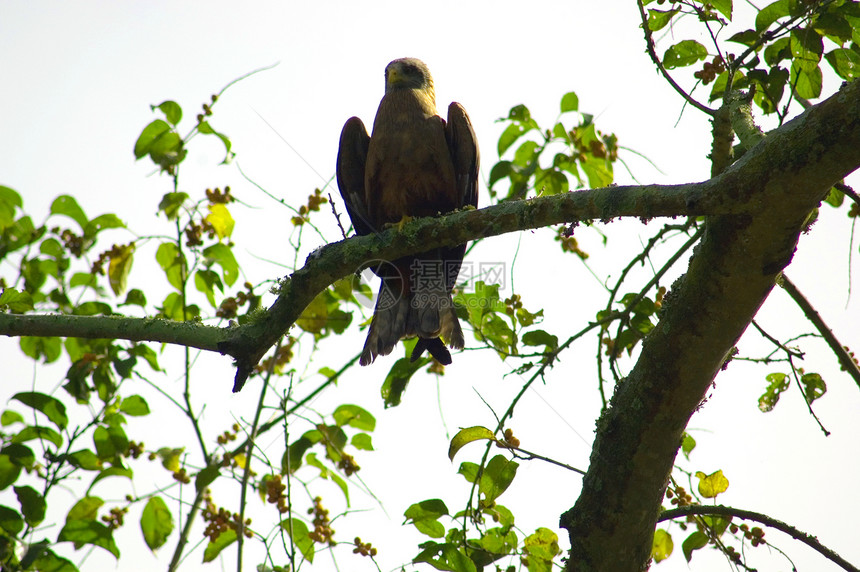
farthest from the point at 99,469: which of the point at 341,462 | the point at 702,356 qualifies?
the point at 702,356

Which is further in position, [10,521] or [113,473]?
[113,473]

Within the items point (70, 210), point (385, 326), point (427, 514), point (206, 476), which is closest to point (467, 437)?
point (427, 514)

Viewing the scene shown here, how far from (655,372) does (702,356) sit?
0.48 ft

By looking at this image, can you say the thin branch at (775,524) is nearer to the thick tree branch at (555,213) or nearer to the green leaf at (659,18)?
the thick tree branch at (555,213)

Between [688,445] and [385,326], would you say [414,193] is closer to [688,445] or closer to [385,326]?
[385,326]

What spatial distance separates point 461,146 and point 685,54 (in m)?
1.46

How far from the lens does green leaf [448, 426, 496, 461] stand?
2.38 metres

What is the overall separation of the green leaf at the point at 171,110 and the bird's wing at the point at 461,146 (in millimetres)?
1383

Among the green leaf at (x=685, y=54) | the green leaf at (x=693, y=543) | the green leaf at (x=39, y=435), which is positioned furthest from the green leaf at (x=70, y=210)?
the green leaf at (x=693, y=543)

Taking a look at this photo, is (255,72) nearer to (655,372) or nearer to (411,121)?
(411,121)

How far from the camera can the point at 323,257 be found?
2623 mm

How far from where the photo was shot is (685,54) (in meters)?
2.45

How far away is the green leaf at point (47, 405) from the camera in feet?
9.59

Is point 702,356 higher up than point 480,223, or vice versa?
point 480,223
